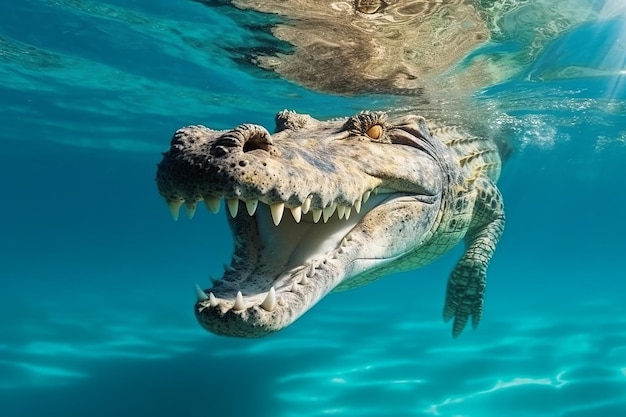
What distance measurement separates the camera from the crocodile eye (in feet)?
13.7

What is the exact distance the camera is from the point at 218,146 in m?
2.53

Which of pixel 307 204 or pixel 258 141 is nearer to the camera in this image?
pixel 258 141

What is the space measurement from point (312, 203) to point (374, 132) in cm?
148

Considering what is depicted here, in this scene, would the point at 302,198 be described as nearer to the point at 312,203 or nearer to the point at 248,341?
the point at 312,203

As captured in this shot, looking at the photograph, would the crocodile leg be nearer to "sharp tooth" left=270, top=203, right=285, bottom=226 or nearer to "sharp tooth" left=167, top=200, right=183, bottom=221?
"sharp tooth" left=270, top=203, right=285, bottom=226

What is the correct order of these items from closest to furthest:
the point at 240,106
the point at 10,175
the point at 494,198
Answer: the point at 494,198 → the point at 240,106 → the point at 10,175

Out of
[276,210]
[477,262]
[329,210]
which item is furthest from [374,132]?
[477,262]

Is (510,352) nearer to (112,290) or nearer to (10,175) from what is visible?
(112,290)

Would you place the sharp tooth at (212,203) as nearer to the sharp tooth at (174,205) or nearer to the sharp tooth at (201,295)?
the sharp tooth at (174,205)

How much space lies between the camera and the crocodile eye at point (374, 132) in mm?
4186

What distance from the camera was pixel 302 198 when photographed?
280 cm

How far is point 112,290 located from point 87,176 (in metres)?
28.2

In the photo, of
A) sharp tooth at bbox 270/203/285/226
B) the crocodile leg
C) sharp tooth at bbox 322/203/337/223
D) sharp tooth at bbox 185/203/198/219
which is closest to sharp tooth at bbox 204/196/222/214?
sharp tooth at bbox 185/203/198/219

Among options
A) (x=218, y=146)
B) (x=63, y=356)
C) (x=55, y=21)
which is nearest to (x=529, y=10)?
(x=218, y=146)
